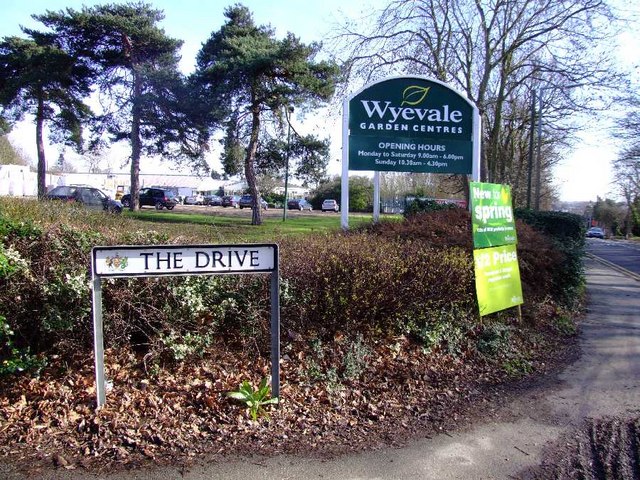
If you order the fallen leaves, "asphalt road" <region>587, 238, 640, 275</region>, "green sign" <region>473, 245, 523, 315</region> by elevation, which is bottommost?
"asphalt road" <region>587, 238, 640, 275</region>

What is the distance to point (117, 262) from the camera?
378 cm

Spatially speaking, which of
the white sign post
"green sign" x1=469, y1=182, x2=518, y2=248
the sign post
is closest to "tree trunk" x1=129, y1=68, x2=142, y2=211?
the sign post

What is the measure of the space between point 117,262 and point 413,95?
689 cm

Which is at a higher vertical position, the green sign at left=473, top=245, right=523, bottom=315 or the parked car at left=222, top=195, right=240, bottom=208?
the parked car at left=222, top=195, right=240, bottom=208

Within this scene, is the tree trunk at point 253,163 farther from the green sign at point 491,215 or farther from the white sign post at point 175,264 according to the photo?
the white sign post at point 175,264

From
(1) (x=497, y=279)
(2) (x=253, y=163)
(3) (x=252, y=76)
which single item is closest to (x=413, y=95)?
(1) (x=497, y=279)

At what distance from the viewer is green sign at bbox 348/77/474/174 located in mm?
9086

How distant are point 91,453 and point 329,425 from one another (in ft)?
5.50

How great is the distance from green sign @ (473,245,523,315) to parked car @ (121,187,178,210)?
37.8m

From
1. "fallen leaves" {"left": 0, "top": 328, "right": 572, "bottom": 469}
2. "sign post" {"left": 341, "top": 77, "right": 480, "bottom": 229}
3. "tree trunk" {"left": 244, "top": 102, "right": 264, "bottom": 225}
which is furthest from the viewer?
"tree trunk" {"left": 244, "top": 102, "right": 264, "bottom": 225}

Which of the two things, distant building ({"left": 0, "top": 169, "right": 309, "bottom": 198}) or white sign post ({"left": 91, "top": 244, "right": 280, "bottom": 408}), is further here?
distant building ({"left": 0, "top": 169, "right": 309, "bottom": 198})

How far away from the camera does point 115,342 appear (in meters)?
4.55

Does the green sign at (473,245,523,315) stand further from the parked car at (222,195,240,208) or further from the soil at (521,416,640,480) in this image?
the parked car at (222,195,240,208)

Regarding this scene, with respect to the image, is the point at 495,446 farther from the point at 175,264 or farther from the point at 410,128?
the point at 410,128
